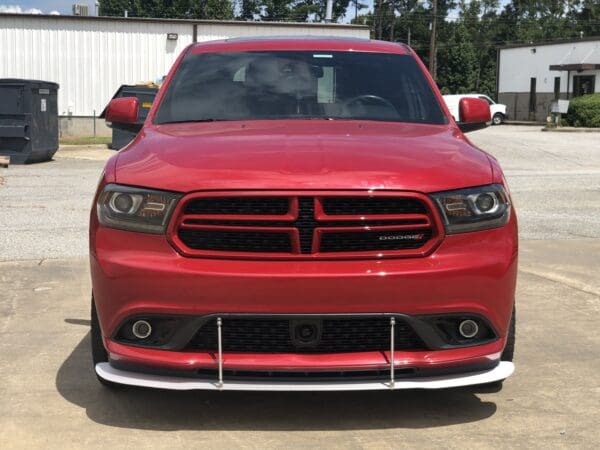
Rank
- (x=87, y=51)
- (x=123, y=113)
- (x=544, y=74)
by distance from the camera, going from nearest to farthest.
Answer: (x=123, y=113), (x=87, y=51), (x=544, y=74)

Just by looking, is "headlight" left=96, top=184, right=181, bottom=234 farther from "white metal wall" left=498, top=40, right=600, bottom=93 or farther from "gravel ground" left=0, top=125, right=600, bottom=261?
"white metal wall" left=498, top=40, right=600, bottom=93

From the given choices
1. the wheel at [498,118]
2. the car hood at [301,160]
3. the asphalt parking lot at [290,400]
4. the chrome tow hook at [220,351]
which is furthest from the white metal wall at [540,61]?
the chrome tow hook at [220,351]

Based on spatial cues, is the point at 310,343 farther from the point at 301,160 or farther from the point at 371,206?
the point at 301,160

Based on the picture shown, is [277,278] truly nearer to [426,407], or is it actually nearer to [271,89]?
[426,407]

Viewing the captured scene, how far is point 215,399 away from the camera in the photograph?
14.2 feet

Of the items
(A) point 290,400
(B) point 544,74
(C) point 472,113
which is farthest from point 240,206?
(B) point 544,74

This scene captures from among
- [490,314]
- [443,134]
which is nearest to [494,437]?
[490,314]

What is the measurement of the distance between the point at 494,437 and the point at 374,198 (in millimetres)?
1177

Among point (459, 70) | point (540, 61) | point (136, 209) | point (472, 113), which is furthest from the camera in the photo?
point (459, 70)

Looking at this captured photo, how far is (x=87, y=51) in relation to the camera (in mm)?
34875

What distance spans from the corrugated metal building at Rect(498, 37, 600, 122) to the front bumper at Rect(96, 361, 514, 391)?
4527 centimetres

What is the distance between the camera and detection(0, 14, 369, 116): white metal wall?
113 ft

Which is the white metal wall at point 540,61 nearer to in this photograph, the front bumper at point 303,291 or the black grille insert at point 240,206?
the front bumper at point 303,291

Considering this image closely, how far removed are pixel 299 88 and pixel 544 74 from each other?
49.2 metres
